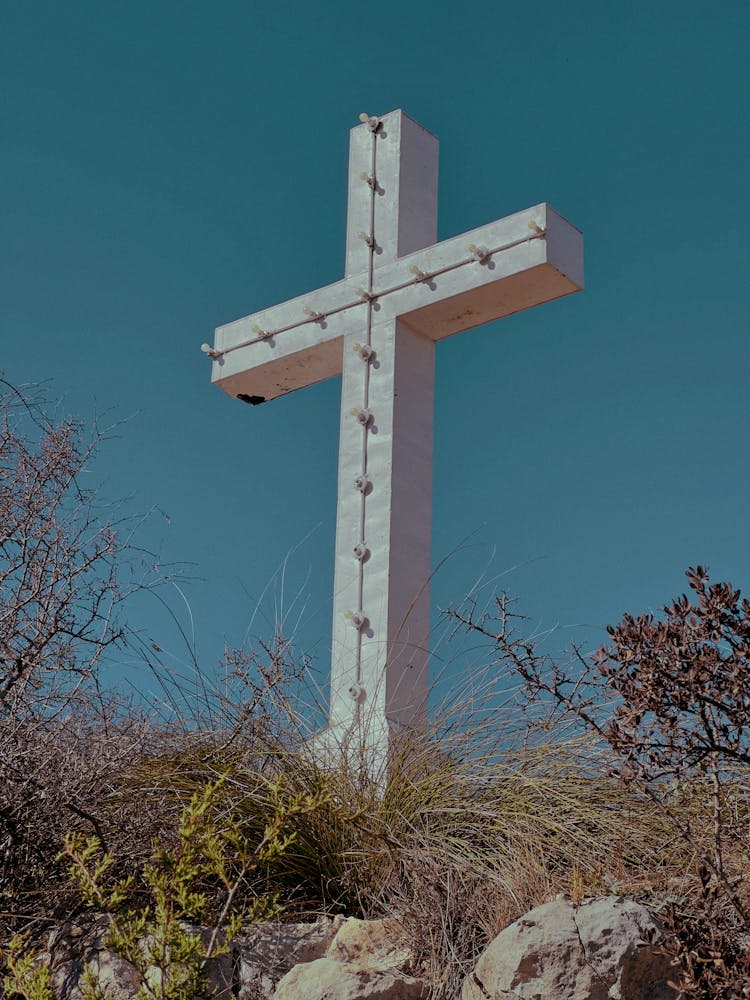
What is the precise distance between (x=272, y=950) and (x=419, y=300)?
3.43 metres

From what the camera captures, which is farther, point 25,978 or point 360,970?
point 360,970

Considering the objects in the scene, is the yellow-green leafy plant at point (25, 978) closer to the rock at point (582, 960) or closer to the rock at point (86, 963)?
the rock at point (86, 963)

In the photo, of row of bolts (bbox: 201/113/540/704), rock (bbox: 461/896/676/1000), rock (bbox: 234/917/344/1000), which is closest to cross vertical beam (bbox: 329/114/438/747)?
row of bolts (bbox: 201/113/540/704)

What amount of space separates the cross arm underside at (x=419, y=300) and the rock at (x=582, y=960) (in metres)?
3.43

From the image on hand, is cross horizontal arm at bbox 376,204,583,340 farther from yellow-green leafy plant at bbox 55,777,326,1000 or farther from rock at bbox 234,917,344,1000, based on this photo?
rock at bbox 234,917,344,1000

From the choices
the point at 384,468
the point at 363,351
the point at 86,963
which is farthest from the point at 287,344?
the point at 86,963

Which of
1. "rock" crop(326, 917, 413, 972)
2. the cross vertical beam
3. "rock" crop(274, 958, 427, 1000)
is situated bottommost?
"rock" crop(274, 958, 427, 1000)

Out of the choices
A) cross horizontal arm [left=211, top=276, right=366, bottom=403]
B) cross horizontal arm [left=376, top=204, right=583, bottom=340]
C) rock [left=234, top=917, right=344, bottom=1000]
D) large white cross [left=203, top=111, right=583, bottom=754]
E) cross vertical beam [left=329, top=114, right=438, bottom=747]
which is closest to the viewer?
rock [left=234, top=917, right=344, bottom=1000]

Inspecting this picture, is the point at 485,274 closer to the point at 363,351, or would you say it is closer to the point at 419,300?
the point at 419,300

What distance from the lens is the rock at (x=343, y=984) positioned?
135 inches

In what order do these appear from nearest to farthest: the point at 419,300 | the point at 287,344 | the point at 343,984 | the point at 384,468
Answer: the point at 343,984
the point at 384,468
the point at 419,300
the point at 287,344

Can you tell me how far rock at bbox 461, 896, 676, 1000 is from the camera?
3258mm

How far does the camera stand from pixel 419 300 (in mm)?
6305

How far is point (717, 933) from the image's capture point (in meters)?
3.15
